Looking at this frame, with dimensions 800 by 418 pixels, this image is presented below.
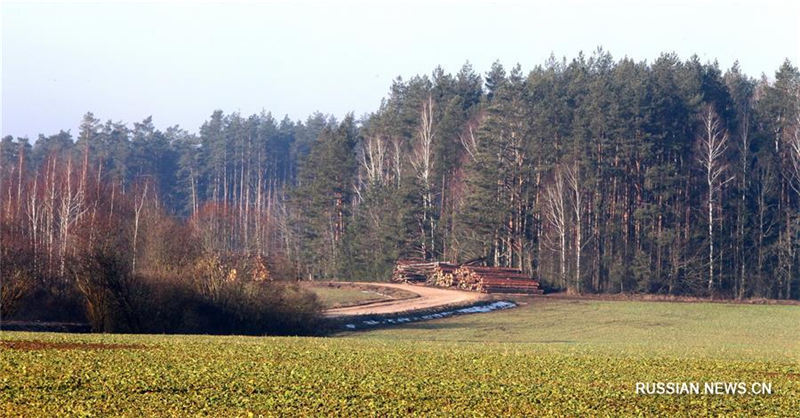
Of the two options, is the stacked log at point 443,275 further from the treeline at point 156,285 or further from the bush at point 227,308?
the bush at point 227,308

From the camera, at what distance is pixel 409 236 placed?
76.6 m

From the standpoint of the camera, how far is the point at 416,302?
53719 mm

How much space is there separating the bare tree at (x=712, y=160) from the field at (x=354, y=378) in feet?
142

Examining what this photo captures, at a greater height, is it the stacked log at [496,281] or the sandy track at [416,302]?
the stacked log at [496,281]

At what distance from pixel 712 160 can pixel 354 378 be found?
5979cm

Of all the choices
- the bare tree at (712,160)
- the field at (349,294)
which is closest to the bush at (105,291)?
the field at (349,294)

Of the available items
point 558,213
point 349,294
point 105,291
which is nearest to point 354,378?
point 105,291

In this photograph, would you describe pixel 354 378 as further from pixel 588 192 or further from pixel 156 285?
pixel 588 192

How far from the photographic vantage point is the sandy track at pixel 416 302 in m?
47.2

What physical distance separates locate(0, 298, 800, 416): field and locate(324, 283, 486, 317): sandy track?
1993cm

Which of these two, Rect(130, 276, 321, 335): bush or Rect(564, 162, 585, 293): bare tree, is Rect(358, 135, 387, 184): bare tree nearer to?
Rect(564, 162, 585, 293): bare tree

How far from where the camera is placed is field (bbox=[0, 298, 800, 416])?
14.6 m

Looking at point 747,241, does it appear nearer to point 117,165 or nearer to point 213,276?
point 213,276

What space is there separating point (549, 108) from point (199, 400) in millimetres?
64981
